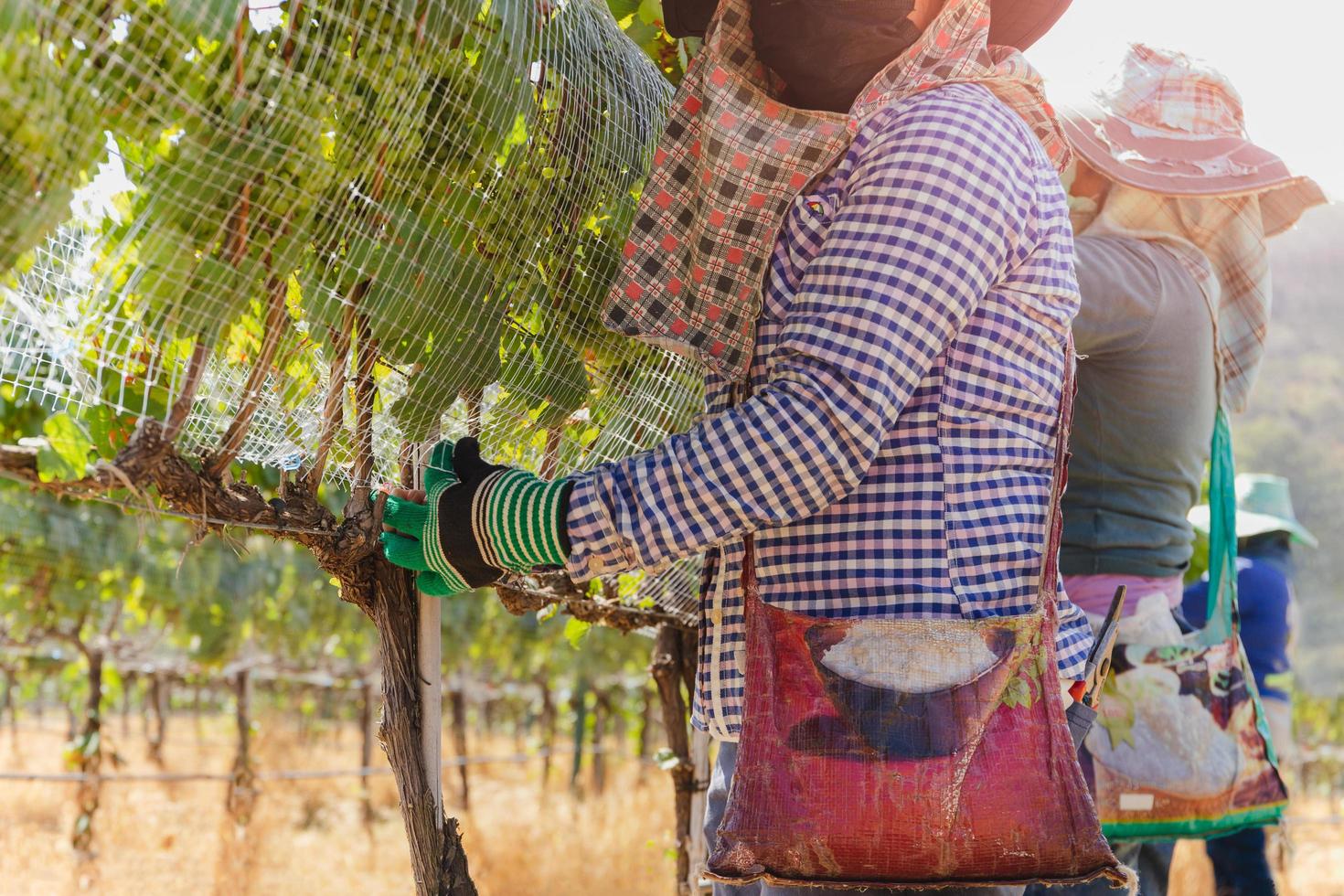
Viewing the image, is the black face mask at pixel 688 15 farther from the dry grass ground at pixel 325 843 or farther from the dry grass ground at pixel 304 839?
the dry grass ground at pixel 304 839

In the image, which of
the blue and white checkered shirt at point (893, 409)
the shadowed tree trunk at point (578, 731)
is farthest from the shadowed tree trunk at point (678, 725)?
the shadowed tree trunk at point (578, 731)

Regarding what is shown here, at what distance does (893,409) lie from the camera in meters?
1.25

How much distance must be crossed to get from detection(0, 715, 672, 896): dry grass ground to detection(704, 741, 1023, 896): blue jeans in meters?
4.57

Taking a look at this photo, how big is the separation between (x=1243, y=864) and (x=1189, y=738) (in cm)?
131

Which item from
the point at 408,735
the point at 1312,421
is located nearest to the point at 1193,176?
the point at 408,735

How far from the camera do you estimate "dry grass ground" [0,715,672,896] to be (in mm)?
9633

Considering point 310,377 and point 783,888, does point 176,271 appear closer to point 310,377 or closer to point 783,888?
point 310,377

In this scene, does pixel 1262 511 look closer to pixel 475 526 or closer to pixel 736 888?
pixel 736 888

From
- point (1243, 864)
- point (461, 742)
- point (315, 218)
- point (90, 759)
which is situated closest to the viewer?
point (315, 218)

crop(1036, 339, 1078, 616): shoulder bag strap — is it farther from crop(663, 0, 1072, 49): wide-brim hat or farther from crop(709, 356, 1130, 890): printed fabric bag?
crop(663, 0, 1072, 49): wide-brim hat

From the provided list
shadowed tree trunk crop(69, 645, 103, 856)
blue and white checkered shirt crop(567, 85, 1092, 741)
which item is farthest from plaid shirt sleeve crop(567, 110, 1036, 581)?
shadowed tree trunk crop(69, 645, 103, 856)

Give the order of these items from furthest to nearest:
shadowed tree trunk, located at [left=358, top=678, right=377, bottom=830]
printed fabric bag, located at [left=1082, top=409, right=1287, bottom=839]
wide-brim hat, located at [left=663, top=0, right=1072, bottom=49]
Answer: shadowed tree trunk, located at [left=358, top=678, right=377, bottom=830] → printed fabric bag, located at [left=1082, top=409, right=1287, bottom=839] → wide-brim hat, located at [left=663, top=0, right=1072, bottom=49]

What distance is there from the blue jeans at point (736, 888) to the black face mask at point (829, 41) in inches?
32.5

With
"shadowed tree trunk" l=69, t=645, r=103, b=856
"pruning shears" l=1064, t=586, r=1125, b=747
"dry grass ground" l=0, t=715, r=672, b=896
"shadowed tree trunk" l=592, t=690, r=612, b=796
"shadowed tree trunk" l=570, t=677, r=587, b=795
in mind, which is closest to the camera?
"pruning shears" l=1064, t=586, r=1125, b=747
